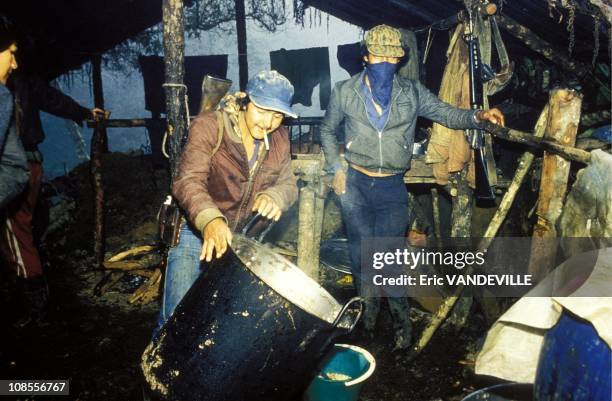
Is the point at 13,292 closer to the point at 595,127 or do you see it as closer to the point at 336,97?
the point at 336,97

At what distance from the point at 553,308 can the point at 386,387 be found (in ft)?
6.06

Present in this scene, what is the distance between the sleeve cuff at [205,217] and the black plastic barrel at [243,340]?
259 millimetres

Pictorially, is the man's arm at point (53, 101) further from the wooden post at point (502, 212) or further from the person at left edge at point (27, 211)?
the wooden post at point (502, 212)

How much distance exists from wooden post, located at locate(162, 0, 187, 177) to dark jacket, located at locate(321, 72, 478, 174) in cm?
151

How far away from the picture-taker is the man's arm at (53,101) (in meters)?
4.41

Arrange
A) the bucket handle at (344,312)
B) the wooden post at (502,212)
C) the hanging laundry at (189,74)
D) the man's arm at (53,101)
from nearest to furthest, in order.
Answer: the bucket handle at (344,312), the wooden post at (502,212), the man's arm at (53,101), the hanging laundry at (189,74)

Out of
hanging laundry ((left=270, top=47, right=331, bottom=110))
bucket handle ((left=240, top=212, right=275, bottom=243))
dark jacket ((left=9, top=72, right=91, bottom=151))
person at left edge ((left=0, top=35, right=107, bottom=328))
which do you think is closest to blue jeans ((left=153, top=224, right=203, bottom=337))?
bucket handle ((left=240, top=212, right=275, bottom=243))

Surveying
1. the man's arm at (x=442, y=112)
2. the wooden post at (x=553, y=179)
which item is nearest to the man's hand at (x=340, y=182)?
the man's arm at (x=442, y=112)

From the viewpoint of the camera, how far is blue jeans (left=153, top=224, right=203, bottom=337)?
→ 278 cm

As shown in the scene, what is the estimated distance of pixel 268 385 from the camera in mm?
1996

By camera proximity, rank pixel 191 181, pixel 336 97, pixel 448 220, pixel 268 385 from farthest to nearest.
Result: pixel 448 220, pixel 336 97, pixel 191 181, pixel 268 385

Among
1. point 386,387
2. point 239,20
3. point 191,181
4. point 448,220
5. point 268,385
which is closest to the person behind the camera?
point 268,385

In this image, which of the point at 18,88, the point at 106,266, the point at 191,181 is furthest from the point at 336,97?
the point at 106,266

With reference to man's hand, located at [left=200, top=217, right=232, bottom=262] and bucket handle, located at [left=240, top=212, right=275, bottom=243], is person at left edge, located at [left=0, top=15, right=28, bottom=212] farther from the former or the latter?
bucket handle, located at [left=240, top=212, right=275, bottom=243]
